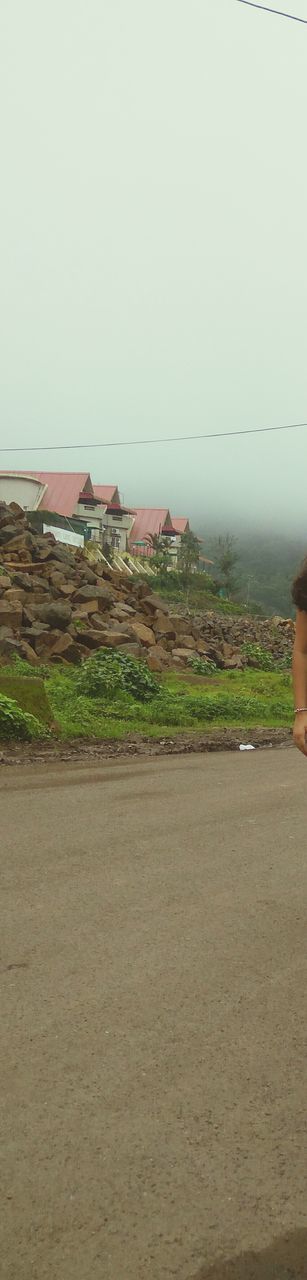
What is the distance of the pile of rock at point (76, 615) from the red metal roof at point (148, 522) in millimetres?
49453

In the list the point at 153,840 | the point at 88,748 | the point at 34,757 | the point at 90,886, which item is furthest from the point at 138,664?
the point at 90,886

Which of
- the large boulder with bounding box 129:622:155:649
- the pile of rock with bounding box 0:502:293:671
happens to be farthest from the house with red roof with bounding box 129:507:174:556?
the large boulder with bounding box 129:622:155:649

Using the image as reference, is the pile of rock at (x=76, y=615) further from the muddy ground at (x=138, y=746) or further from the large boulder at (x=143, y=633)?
the muddy ground at (x=138, y=746)

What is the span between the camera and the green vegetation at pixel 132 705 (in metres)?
13.0

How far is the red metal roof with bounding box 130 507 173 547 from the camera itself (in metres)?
80.4

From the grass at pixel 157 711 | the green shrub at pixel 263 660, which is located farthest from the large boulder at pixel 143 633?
the green shrub at pixel 263 660

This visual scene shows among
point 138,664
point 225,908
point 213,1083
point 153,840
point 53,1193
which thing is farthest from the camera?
point 138,664

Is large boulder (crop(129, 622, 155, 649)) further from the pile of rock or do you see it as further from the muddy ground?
the muddy ground

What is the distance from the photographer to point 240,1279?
230cm

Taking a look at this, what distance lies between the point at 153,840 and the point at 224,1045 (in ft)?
9.61

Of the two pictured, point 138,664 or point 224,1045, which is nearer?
point 224,1045

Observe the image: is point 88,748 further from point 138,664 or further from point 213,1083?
point 213,1083

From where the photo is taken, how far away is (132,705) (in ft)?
47.5

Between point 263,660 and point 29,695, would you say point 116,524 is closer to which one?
point 263,660
